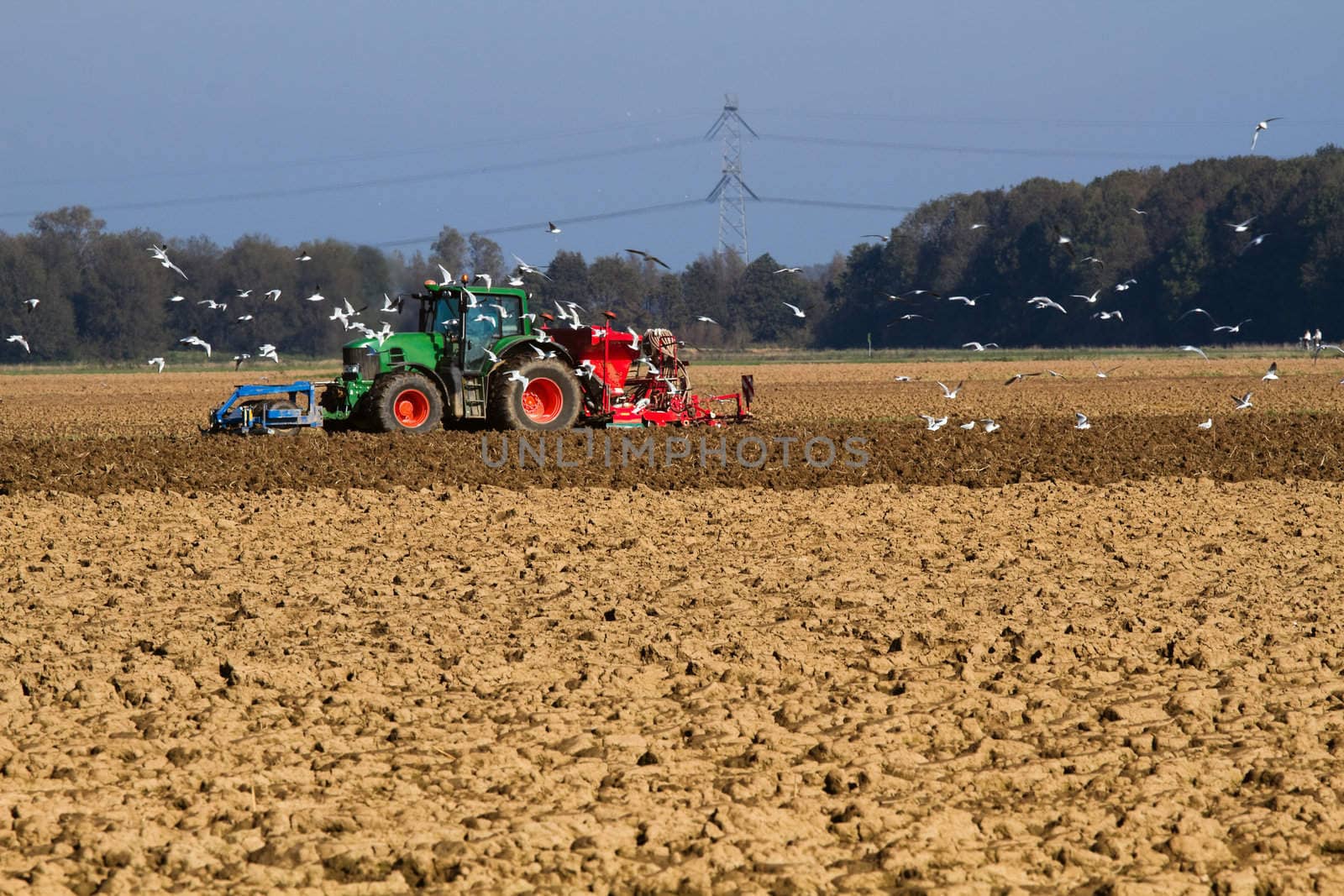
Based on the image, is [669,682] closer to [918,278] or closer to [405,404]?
[405,404]

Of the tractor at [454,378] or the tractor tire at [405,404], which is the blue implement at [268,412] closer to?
the tractor at [454,378]

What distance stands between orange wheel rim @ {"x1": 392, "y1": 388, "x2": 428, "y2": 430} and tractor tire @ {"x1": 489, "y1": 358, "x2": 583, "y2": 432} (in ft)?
3.04

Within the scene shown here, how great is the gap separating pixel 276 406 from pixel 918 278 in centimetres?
7144

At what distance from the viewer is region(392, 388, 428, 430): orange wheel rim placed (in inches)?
764

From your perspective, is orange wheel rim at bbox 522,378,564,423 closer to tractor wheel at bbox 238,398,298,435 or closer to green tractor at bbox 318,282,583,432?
green tractor at bbox 318,282,583,432

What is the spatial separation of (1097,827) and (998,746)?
98 centimetres

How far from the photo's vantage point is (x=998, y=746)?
6730 millimetres

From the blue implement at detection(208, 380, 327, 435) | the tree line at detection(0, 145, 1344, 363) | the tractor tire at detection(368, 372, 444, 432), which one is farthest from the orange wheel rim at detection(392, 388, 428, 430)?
the tree line at detection(0, 145, 1344, 363)

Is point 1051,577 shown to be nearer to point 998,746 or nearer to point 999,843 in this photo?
point 998,746

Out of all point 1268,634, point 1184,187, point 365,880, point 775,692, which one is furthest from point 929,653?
point 1184,187

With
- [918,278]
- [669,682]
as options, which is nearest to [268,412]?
[669,682]

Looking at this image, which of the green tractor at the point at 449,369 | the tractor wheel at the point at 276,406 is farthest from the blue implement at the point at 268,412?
the green tractor at the point at 449,369

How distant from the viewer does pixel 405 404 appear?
1948cm

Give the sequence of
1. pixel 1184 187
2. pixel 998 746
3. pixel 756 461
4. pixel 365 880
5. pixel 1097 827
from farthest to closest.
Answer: pixel 1184 187 → pixel 756 461 → pixel 998 746 → pixel 1097 827 → pixel 365 880
